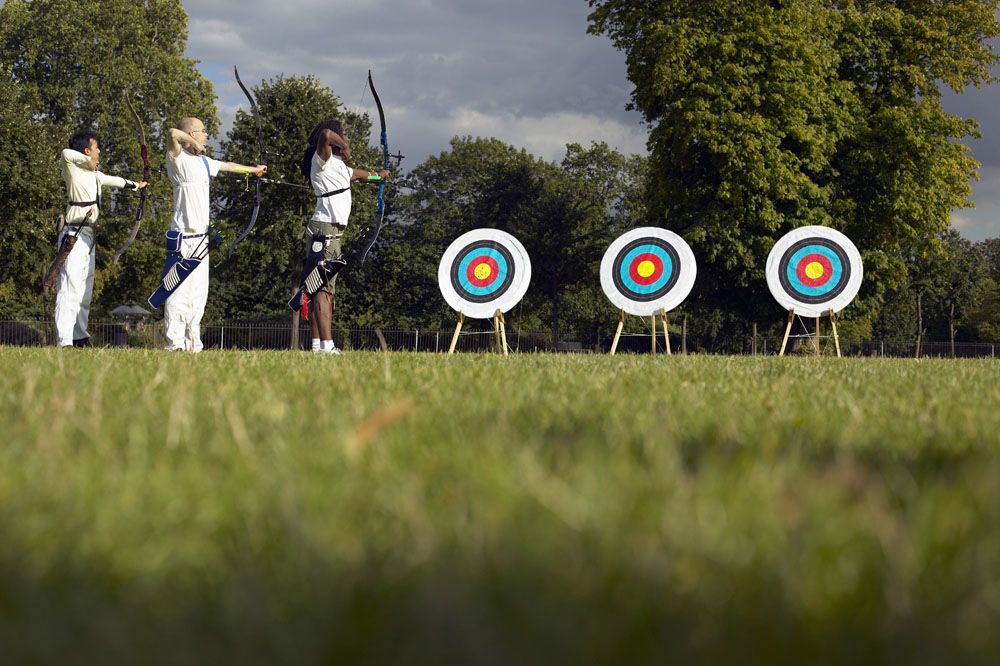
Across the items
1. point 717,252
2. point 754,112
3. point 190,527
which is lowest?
point 190,527

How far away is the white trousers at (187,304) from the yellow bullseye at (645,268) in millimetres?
11585

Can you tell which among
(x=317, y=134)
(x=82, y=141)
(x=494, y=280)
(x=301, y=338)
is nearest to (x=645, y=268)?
(x=494, y=280)

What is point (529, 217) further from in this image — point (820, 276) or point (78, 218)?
point (78, 218)

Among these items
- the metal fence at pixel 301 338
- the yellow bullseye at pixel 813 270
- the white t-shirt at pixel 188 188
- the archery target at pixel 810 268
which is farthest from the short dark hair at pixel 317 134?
the metal fence at pixel 301 338

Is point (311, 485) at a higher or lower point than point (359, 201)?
→ lower

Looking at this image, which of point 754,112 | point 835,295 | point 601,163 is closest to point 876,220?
point 754,112

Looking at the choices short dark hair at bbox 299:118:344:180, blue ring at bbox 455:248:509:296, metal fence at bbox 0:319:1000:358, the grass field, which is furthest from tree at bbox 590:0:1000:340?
the grass field

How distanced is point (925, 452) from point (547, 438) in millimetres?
1062

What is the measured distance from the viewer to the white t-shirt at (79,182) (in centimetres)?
Answer: 1276

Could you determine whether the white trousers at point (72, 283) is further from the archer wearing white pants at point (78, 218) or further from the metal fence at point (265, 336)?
the metal fence at point (265, 336)

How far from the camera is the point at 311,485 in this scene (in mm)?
1838

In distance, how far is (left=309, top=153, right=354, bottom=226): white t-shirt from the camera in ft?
37.4

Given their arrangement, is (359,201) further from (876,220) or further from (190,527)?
(190,527)

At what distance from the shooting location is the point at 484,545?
1348 mm
